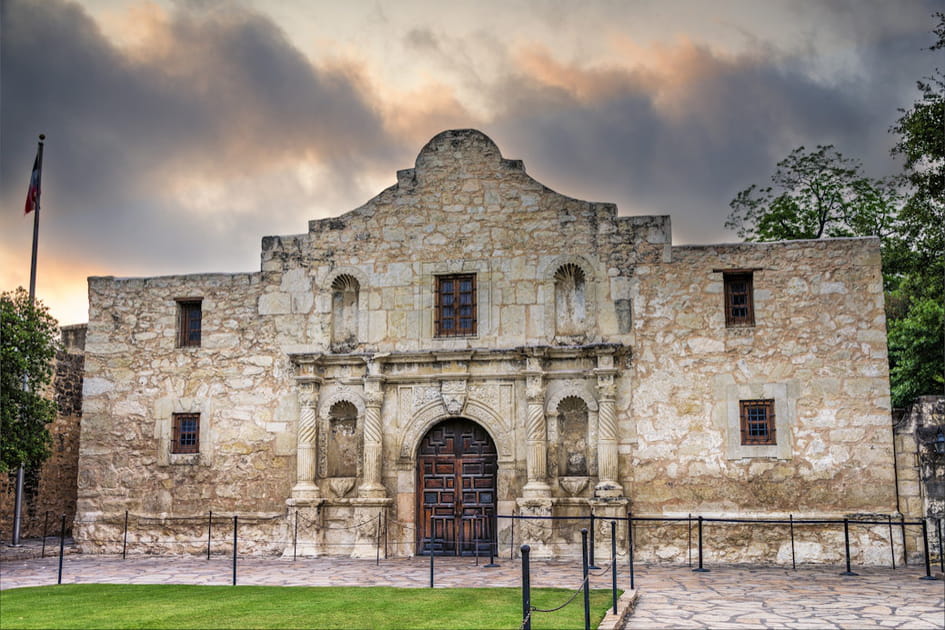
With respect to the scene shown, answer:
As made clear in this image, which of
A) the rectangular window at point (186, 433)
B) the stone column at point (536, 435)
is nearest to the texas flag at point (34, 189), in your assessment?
the rectangular window at point (186, 433)

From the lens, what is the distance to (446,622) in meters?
9.66

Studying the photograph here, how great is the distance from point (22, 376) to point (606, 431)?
10.6 metres

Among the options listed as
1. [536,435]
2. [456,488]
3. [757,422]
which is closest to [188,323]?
[456,488]

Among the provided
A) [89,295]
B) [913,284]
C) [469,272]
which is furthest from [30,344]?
[913,284]

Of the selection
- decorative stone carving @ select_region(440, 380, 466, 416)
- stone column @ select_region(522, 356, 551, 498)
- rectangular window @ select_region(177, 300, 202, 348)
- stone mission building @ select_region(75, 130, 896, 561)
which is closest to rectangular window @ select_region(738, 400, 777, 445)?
stone mission building @ select_region(75, 130, 896, 561)

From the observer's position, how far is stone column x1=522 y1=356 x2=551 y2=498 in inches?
655

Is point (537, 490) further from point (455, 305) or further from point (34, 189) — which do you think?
point (34, 189)

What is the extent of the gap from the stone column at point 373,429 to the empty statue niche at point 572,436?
3.38 m

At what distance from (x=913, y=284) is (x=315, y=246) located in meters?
12.0

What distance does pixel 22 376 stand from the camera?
16922 mm

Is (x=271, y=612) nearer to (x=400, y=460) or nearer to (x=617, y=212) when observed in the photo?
(x=400, y=460)

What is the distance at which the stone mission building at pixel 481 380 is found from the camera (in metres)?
16.5

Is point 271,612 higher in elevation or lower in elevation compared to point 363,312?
lower

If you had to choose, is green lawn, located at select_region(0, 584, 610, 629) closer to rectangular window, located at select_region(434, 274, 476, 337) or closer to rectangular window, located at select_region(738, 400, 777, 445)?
rectangular window, located at select_region(738, 400, 777, 445)
